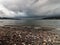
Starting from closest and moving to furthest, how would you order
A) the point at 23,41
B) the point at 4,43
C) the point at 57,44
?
the point at 4,43 → the point at 23,41 → the point at 57,44

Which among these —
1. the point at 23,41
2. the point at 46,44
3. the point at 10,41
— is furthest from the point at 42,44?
the point at 10,41

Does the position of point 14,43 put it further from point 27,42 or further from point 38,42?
point 38,42

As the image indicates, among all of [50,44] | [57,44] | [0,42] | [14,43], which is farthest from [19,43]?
[57,44]

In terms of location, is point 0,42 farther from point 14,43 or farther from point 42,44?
point 42,44

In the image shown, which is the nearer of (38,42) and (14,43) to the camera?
(14,43)

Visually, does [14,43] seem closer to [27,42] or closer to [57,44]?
[27,42]

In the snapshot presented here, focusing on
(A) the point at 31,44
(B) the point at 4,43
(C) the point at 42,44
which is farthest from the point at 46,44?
(B) the point at 4,43

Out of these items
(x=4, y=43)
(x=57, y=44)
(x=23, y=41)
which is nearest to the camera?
(x=4, y=43)

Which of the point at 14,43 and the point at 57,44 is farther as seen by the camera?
the point at 57,44
